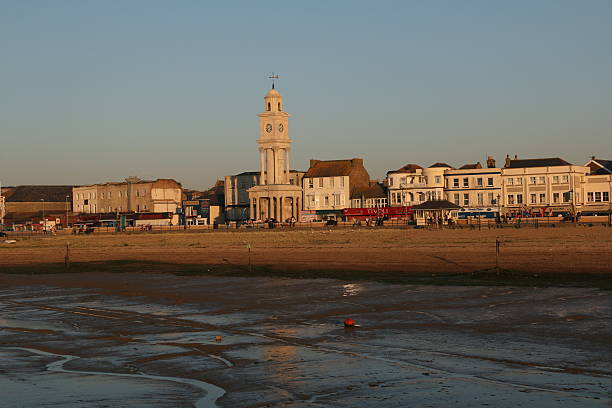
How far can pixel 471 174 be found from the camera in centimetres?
13025

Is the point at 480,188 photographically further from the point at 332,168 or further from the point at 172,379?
the point at 172,379

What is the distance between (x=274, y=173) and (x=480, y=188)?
3457cm

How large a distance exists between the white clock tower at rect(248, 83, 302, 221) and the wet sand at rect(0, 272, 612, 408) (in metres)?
103

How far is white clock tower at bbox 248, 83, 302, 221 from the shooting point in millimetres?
136875

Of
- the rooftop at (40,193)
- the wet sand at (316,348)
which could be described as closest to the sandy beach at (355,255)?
the wet sand at (316,348)

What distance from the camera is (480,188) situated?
425 ft

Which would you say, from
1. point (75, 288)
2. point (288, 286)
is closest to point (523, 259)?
point (288, 286)

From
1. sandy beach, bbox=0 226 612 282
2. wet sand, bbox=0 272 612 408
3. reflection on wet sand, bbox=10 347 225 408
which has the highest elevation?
sandy beach, bbox=0 226 612 282

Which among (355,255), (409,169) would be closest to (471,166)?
(409,169)

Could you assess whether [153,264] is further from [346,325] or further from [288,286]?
[346,325]

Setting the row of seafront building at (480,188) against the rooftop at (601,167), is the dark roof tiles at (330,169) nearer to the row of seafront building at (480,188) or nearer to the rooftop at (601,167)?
the row of seafront building at (480,188)

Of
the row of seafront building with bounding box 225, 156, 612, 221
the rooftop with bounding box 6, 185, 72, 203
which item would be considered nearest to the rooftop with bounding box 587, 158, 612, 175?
the row of seafront building with bounding box 225, 156, 612, 221

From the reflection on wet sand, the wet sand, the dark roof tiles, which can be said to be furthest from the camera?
the dark roof tiles

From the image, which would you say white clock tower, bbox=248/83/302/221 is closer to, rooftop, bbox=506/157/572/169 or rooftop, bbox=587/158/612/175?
rooftop, bbox=506/157/572/169
